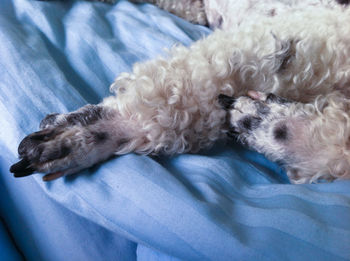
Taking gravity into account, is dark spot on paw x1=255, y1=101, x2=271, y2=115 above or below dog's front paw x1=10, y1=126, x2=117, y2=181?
below

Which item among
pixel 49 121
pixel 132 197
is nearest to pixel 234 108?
pixel 132 197

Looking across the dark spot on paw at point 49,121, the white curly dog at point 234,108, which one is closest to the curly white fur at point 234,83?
the white curly dog at point 234,108

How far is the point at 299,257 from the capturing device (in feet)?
1.58

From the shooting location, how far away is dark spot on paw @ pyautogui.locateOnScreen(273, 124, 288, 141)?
2.15 feet

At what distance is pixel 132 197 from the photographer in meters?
0.58

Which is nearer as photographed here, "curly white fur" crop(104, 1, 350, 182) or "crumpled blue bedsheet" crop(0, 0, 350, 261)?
"crumpled blue bedsheet" crop(0, 0, 350, 261)

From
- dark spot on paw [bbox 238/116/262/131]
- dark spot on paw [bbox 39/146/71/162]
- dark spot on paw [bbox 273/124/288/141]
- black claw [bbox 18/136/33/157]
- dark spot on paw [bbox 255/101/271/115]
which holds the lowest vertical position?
dark spot on paw [bbox 273/124/288/141]

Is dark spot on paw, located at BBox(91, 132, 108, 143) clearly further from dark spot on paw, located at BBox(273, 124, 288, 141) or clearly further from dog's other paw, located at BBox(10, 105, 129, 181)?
dark spot on paw, located at BBox(273, 124, 288, 141)

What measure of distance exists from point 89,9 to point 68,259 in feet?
3.52

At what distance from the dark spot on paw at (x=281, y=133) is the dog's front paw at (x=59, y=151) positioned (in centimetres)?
38

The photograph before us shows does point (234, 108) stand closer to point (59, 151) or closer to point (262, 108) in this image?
point (262, 108)

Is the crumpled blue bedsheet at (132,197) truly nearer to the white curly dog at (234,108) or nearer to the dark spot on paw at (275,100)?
the white curly dog at (234,108)

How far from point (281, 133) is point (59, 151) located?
481 millimetres

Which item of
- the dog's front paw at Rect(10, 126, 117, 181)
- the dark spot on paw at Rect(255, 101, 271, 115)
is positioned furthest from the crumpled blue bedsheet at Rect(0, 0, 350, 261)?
the dark spot on paw at Rect(255, 101, 271, 115)
